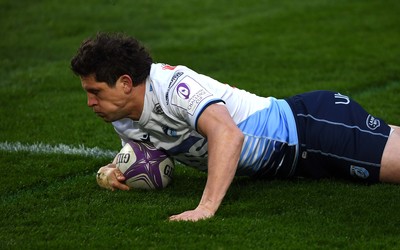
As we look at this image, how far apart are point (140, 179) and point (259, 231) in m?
1.28

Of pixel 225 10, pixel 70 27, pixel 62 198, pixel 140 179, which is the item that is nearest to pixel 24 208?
pixel 62 198

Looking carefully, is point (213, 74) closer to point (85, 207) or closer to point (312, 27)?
point (312, 27)

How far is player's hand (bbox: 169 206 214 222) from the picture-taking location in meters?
5.21

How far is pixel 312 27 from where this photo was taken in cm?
1342

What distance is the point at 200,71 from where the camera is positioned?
35.3 feet

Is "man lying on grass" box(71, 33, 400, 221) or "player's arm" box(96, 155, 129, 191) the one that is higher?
"man lying on grass" box(71, 33, 400, 221)

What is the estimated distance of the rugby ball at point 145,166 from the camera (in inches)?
239

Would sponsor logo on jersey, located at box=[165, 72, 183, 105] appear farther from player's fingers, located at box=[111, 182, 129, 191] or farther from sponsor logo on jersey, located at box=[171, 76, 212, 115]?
player's fingers, located at box=[111, 182, 129, 191]

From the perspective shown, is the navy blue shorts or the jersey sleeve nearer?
the jersey sleeve

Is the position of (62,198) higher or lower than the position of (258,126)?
lower

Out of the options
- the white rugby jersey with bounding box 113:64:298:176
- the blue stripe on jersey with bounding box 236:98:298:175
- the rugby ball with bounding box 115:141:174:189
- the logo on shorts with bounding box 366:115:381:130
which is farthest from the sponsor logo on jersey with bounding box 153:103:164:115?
the logo on shorts with bounding box 366:115:381:130

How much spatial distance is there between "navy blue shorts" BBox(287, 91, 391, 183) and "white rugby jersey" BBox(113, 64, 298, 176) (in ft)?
0.36

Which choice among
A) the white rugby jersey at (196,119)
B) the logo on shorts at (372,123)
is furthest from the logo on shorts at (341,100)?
the white rugby jersey at (196,119)

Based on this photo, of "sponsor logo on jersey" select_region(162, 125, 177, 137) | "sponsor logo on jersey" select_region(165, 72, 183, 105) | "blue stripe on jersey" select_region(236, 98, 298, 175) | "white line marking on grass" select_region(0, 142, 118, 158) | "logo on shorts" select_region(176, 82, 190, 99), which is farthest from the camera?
"white line marking on grass" select_region(0, 142, 118, 158)
